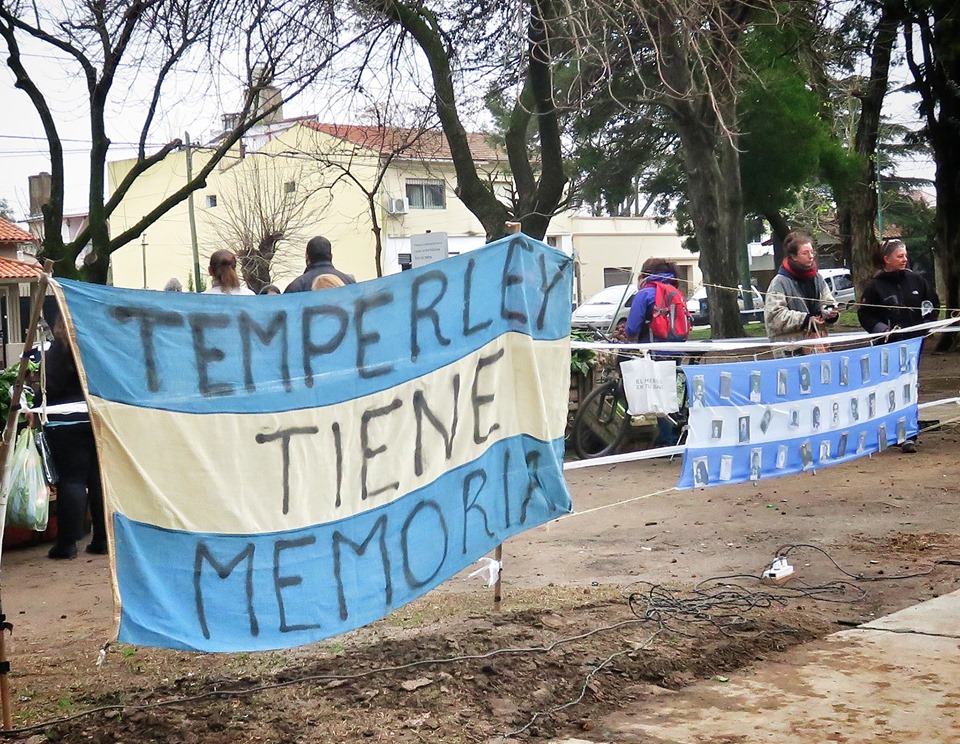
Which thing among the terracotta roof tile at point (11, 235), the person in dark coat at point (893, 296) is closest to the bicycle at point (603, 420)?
the person in dark coat at point (893, 296)

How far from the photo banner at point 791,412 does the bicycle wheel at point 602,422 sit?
2.82 m

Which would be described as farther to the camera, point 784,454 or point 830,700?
point 784,454

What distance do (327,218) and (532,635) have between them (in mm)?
44233

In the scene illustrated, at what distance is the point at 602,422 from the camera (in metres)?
10.6

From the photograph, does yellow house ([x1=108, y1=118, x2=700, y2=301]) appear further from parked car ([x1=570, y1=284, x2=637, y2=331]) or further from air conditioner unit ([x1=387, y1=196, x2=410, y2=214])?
parked car ([x1=570, y1=284, x2=637, y2=331])

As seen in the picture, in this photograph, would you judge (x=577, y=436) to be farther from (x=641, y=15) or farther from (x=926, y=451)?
(x=641, y=15)

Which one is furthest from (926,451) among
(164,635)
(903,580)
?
(164,635)

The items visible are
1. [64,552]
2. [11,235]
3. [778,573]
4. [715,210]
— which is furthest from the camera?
[11,235]

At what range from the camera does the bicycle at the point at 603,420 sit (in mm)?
10461

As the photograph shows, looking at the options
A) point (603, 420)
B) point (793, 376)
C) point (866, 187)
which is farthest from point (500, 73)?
point (866, 187)

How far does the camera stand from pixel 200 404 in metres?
3.74

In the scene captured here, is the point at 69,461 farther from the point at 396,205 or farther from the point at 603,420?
the point at 396,205

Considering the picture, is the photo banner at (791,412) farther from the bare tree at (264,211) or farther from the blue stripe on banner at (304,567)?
the bare tree at (264,211)

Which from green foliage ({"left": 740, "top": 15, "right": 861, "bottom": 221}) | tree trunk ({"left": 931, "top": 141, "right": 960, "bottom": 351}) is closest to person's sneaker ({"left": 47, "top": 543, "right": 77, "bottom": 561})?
green foliage ({"left": 740, "top": 15, "right": 861, "bottom": 221})
